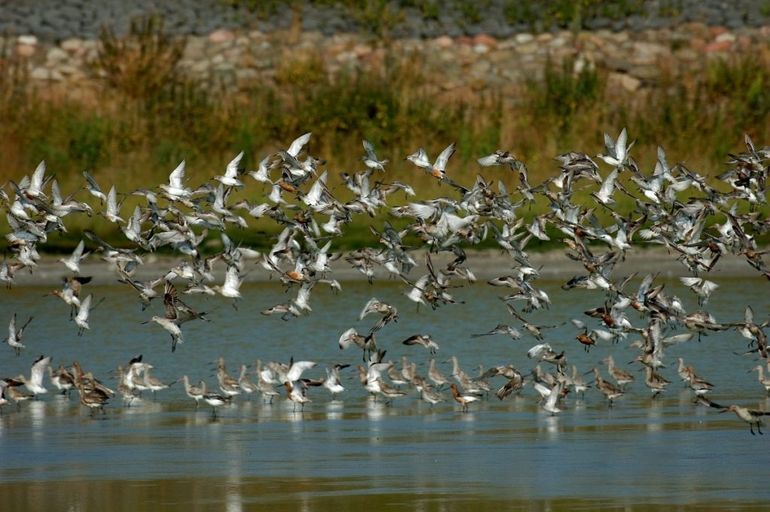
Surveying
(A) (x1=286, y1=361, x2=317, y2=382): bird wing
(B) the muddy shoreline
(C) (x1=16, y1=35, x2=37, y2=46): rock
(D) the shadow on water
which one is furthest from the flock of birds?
(C) (x1=16, y1=35, x2=37, y2=46): rock

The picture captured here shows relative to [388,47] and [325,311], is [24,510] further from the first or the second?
[388,47]

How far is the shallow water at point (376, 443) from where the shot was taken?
54.5ft

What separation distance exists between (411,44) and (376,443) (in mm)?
27990

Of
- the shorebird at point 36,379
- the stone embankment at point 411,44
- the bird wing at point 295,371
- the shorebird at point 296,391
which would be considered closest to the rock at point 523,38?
the stone embankment at point 411,44

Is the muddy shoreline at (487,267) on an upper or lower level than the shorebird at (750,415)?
lower

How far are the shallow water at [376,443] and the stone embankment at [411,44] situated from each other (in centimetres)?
1643

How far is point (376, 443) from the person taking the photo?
1959cm

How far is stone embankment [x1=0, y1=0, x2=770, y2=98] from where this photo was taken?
4494cm

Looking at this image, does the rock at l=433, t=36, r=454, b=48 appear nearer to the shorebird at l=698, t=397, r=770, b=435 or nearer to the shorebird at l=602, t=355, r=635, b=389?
the shorebird at l=602, t=355, r=635, b=389

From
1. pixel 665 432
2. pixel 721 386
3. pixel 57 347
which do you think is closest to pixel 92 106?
pixel 57 347

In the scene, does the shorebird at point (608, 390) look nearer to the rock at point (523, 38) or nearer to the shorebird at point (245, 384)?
the shorebird at point (245, 384)

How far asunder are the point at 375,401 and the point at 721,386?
166 inches

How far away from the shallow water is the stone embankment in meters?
16.4

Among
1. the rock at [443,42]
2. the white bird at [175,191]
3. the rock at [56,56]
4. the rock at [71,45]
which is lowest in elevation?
the rock at [56,56]
